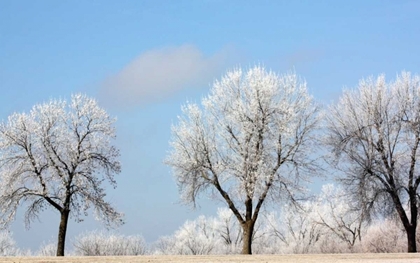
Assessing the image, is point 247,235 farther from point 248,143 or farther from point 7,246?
point 7,246

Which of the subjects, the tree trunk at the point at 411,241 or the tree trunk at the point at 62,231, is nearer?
the tree trunk at the point at 62,231

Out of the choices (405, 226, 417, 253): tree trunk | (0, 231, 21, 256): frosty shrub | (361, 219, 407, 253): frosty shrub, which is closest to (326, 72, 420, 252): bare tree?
(405, 226, 417, 253): tree trunk

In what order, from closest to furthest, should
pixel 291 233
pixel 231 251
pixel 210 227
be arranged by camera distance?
1. pixel 231 251
2. pixel 291 233
3. pixel 210 227

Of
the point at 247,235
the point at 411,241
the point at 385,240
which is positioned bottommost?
the point at 411,241

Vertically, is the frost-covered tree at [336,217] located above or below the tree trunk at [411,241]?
above

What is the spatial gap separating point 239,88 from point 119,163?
9.16 metres

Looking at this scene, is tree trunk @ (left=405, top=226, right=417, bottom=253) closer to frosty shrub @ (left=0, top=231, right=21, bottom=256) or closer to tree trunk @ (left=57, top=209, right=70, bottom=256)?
tree trunk @ (left=57, top=209, right=70, bottom=256)

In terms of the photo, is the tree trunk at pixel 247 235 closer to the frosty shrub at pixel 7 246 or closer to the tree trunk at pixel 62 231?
the tree trunk at pixel 62 231

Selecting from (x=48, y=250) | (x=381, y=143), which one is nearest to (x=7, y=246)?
(x=48, y=250)

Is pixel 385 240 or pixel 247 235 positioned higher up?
pixel 385 240

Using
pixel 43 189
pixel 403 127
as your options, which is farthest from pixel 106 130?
pixel 403 127

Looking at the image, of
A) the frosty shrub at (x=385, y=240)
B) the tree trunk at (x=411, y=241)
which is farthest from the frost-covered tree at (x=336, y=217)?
the tree trunk at (x=411, y=241)

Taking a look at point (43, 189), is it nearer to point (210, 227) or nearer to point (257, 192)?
point (257, 192)

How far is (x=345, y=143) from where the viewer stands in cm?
3934
